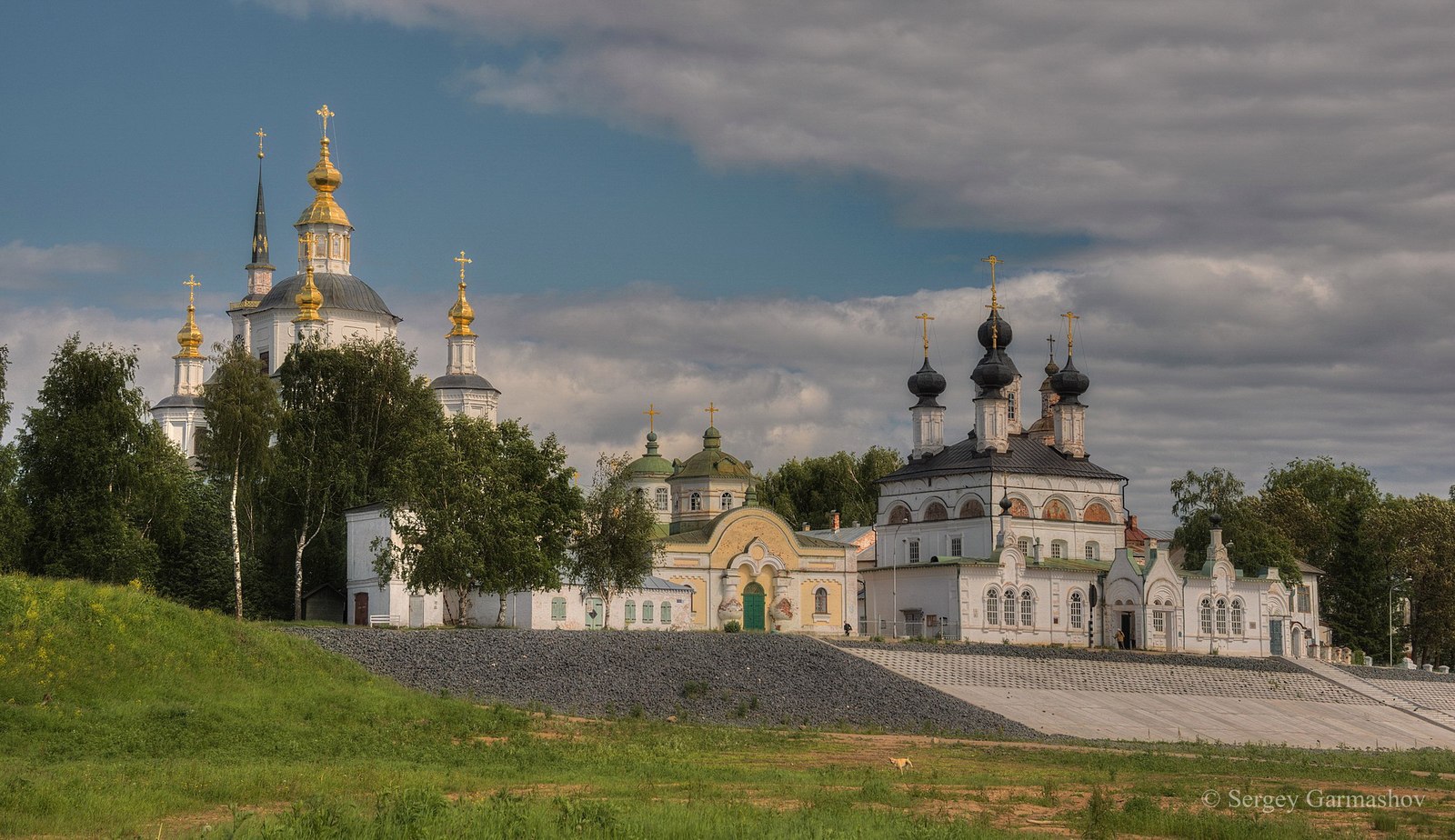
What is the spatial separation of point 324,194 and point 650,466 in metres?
18.7

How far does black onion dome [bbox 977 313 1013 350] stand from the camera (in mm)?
63875

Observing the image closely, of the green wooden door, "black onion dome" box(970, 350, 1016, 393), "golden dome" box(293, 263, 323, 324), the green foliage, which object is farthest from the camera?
the green foliage

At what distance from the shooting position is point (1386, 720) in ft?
151

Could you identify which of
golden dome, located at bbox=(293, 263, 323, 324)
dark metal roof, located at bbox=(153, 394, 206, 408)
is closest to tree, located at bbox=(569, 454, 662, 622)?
golden dome, located at bbox=(293, 263, 323, 324)

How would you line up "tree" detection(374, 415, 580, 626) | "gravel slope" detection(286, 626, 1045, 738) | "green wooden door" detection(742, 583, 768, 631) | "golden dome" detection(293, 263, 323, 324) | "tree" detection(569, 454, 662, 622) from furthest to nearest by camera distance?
"golden dome" detection(293, 263, 323, 324)
"green wooden door" detection(742, 583, 768, 631)
"tree" detection(569, 454, 662, 622)
"tree" detection(374, 415, 580, 626)
"gravel slope" detection(286, 626, 1045, 738)

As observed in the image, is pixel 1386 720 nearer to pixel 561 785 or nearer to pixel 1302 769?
pixel 1302 769

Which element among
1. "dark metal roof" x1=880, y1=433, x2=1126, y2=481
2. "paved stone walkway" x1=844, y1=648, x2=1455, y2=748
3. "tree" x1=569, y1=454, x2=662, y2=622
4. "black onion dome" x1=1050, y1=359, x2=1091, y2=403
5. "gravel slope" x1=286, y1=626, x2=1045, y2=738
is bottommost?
"paved stone walkway" x1=844, y1=648, x2=1455, y2=748

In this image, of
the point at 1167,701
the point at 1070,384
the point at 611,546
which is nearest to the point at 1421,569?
the point at 1070,384

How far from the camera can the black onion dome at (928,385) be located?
64375 millimetres

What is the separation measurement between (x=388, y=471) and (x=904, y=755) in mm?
23010

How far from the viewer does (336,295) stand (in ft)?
212

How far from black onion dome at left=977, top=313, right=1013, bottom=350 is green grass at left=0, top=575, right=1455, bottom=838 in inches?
1206

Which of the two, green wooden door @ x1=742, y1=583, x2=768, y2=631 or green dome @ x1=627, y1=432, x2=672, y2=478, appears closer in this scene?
green wooden door @ x1=742, y1=583, x2=768, y2=631

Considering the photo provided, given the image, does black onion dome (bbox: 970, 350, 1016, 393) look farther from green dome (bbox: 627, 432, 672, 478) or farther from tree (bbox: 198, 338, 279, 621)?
tree (bbox: 198, 338, 279, 621)
